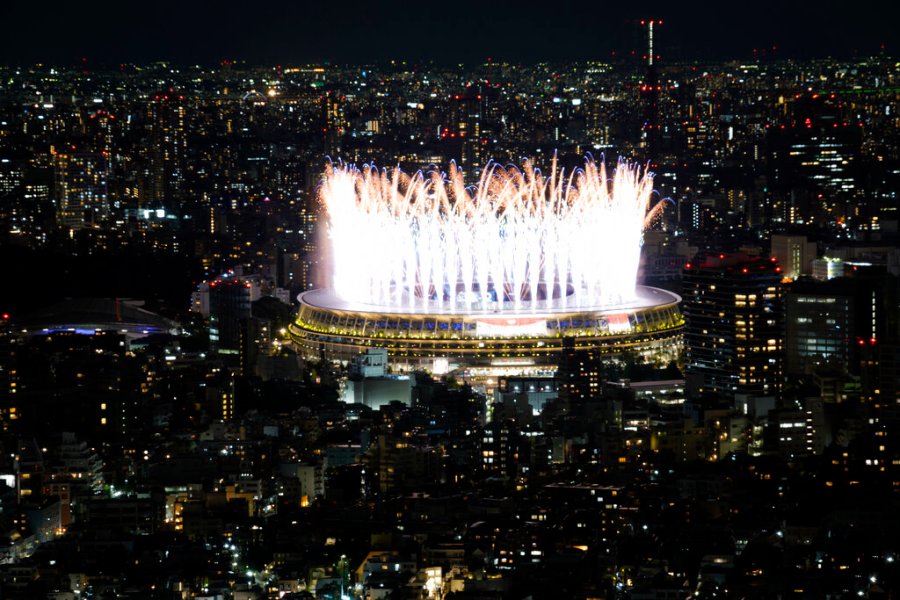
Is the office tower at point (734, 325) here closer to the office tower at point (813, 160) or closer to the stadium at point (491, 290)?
the stadium at point (491, 290)

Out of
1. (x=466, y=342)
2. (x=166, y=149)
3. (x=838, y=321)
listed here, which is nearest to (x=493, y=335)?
(x=466, y=342)

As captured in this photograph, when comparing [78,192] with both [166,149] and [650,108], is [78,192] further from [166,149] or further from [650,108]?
[650,108]

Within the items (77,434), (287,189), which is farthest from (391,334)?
(287,189)

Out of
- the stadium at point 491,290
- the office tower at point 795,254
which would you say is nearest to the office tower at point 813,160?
the office tower at point 795,254

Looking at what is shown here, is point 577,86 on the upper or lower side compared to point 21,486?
upper

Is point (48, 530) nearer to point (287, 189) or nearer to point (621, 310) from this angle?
point (621, 310)

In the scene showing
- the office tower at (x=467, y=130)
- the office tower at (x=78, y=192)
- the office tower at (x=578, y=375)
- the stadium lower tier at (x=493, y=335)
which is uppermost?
the office tower at (x=467, y=130)

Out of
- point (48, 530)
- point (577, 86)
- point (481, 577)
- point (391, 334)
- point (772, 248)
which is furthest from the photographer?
point (577, 86)

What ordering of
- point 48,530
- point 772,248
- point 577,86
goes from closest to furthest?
1. point 48,530
2. point 772,248
3. point 577,86
